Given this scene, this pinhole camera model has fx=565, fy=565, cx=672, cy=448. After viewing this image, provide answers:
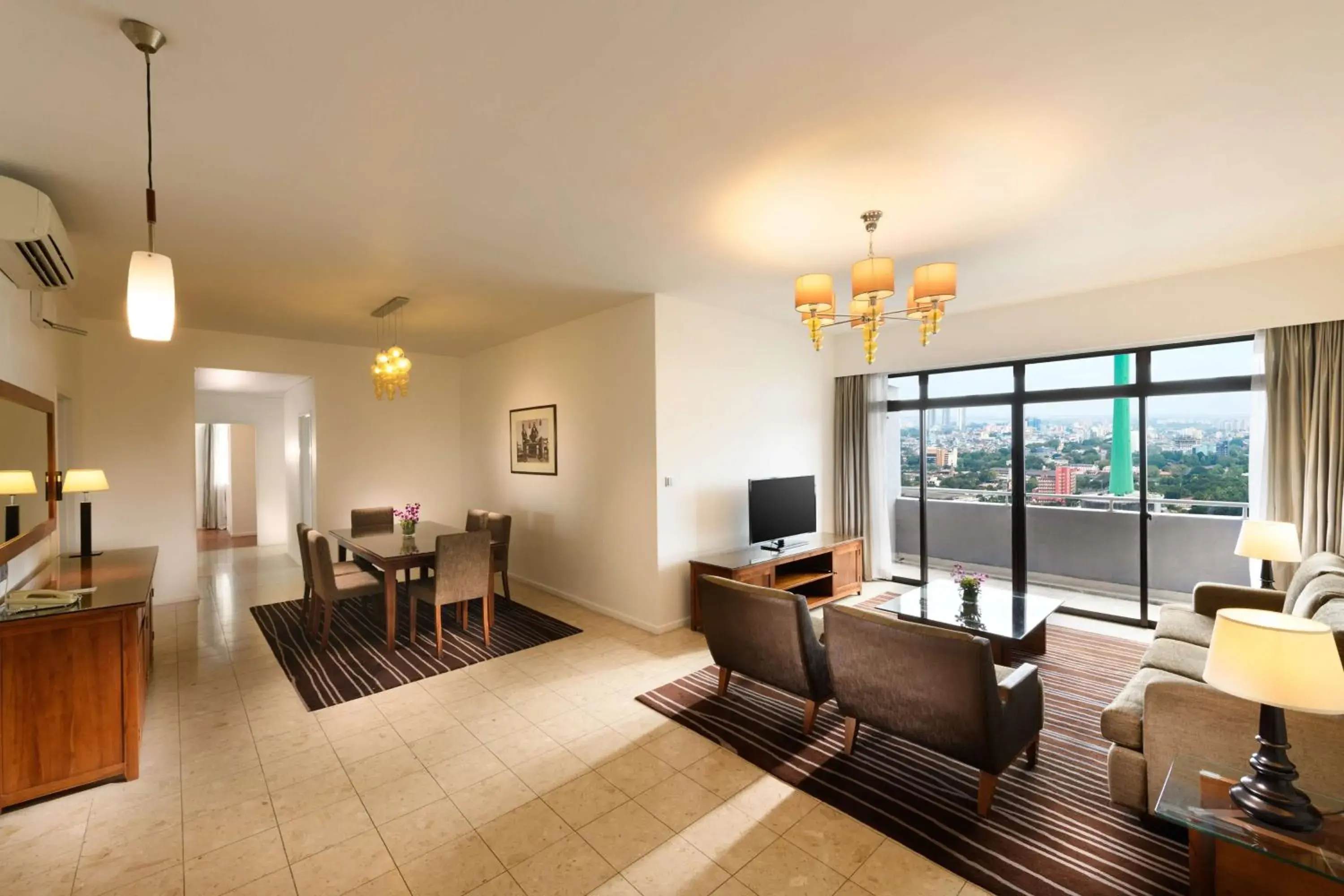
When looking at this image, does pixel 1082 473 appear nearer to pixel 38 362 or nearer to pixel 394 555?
pixel 394 555

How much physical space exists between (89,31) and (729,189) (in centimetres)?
227

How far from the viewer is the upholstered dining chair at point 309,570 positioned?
4566 millimetres

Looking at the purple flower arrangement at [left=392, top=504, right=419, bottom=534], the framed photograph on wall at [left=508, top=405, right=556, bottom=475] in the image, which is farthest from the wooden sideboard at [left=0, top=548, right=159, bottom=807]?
the framed photograph on wall at [left=508, top=405, right=556, bottom=475]

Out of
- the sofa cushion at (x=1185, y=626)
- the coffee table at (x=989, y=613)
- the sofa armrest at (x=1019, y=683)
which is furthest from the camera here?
the coffee table at (x=989, y=613)

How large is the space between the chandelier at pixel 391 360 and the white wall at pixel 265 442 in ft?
16.8

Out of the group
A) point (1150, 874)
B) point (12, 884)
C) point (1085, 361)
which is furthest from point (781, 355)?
point (12, 884)

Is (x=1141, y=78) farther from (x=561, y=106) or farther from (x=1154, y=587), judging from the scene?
(x=1154, y=587)

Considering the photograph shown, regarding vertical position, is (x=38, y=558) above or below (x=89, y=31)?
below

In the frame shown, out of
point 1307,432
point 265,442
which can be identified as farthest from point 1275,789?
point 265,442

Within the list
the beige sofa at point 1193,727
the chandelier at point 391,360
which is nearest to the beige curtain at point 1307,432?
the beige sofa at point 1193,727

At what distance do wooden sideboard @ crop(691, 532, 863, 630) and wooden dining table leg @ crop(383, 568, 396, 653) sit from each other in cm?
234

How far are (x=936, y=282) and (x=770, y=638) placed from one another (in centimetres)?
208

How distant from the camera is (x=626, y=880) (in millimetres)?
2037

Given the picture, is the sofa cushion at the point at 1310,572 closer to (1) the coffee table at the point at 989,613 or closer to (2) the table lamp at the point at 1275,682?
(1) the coffee table at the point at 989,613
